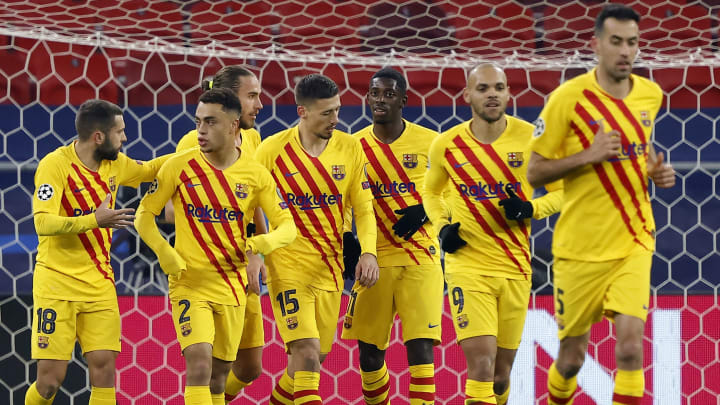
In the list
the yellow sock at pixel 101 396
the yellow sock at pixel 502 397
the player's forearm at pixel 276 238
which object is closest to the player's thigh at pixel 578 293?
the yellow sock at pixel 502 397

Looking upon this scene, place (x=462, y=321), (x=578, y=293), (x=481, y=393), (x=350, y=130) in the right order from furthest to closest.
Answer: (x=350, y=130) < (x=462, y=321) < (x=481, y=393) < (x=578, y=293)

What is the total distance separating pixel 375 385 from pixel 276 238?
1208 millimetres

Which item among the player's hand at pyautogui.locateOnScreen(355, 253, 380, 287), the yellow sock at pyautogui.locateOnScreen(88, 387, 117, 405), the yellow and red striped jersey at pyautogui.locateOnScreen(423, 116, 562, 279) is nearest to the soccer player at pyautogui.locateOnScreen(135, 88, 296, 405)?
the player's hand at pyautogui.locateOnScreen(355, 253, 380, 287)

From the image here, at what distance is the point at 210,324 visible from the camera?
4449 mm

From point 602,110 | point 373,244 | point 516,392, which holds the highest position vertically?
point 602,110

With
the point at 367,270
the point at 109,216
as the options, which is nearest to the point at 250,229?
the point at 367,270

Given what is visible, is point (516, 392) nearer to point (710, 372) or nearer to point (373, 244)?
point (710, 372)

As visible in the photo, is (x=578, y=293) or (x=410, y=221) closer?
(x=578, y=293)

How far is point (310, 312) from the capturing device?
4730 mm

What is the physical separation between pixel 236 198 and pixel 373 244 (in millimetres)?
709

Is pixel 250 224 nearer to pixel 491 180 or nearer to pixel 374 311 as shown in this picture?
pixel 374 311

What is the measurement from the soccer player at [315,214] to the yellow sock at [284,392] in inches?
0.5

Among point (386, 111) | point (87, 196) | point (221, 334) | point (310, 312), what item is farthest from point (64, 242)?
point (386, 111)

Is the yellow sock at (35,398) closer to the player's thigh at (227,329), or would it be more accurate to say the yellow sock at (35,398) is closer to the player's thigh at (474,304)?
the player's thigh at (227,329)
